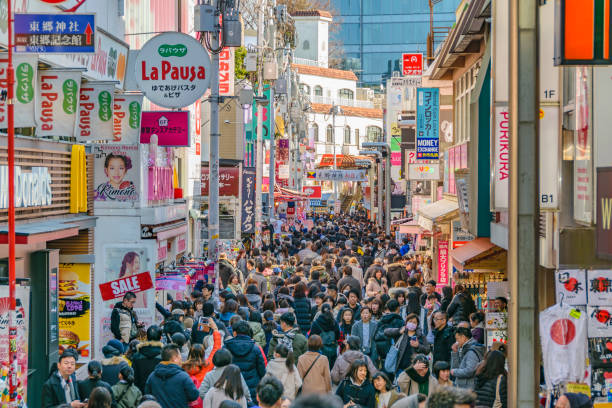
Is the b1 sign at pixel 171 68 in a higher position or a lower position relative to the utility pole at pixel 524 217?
higher

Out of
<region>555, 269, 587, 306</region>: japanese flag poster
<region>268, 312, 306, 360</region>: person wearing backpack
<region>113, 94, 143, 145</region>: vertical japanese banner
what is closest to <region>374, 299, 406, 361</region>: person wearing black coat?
<region>268, 312, 306, 360</region>: person wearing backpack

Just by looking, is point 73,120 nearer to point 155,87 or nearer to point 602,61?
point 155,87

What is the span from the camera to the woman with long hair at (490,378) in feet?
32.7

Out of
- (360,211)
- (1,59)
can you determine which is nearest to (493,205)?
(1,59)

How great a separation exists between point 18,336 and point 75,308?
21.3ft

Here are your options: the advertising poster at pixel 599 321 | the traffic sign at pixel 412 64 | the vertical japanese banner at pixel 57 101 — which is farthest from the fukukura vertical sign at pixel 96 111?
the traffic sign at pixel 412 64

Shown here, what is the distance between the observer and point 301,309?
16031 mm

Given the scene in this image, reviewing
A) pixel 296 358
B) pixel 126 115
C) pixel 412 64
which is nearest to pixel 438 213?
pixel 126 115

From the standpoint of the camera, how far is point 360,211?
88125mm

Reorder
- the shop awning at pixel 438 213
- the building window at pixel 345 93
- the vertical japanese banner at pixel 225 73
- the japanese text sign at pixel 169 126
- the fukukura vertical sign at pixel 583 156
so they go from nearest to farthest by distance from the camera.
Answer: the fukukura vertical sign at pixel 583 156 → the japanese text sign at pixel 169 126 → the shop awning at pixel 438 213 → the vertical japanese banner at pixel 225 73 → the building window at pixel 345 93

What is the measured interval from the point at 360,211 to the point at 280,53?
3065cm

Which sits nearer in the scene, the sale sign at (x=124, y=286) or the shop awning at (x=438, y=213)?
the sale sign at (x=124, y=286)

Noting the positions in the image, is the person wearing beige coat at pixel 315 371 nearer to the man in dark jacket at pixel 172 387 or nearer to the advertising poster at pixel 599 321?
the man in dark jacket at pixel 172 387

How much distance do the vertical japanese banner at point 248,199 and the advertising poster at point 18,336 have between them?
2263 cm
